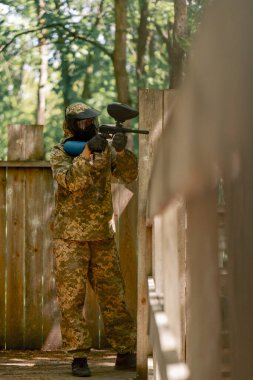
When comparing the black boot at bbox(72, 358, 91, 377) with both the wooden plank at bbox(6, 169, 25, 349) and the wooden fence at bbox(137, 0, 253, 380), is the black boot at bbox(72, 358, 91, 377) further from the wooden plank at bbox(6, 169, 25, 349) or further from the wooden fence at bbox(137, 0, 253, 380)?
the wooden fence at bbox(137, 0, 253, 380)

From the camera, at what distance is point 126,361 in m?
7.00

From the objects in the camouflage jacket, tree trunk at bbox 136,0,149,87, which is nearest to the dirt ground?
the camouflage jacket

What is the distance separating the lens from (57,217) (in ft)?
22.5

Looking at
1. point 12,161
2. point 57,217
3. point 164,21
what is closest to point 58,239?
point 57,217

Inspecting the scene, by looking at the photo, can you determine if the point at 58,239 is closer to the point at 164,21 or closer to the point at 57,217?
the point at 57,217

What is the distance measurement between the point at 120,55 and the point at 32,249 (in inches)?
211

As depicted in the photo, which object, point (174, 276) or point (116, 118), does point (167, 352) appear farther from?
point (116, 118)

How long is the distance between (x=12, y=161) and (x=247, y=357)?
733cm

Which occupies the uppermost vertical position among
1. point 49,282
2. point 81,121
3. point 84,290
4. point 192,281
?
point 81,121

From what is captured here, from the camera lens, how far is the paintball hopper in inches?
259

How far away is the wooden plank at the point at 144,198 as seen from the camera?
6.20 m

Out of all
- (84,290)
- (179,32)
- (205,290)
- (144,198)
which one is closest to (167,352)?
(205,290)

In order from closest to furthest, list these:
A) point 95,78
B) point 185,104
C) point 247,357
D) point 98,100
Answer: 1. point 247,357
2. point 185,104
3. point 98,100
4. point 95,78

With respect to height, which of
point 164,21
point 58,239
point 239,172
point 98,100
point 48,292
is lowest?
point 48,292
